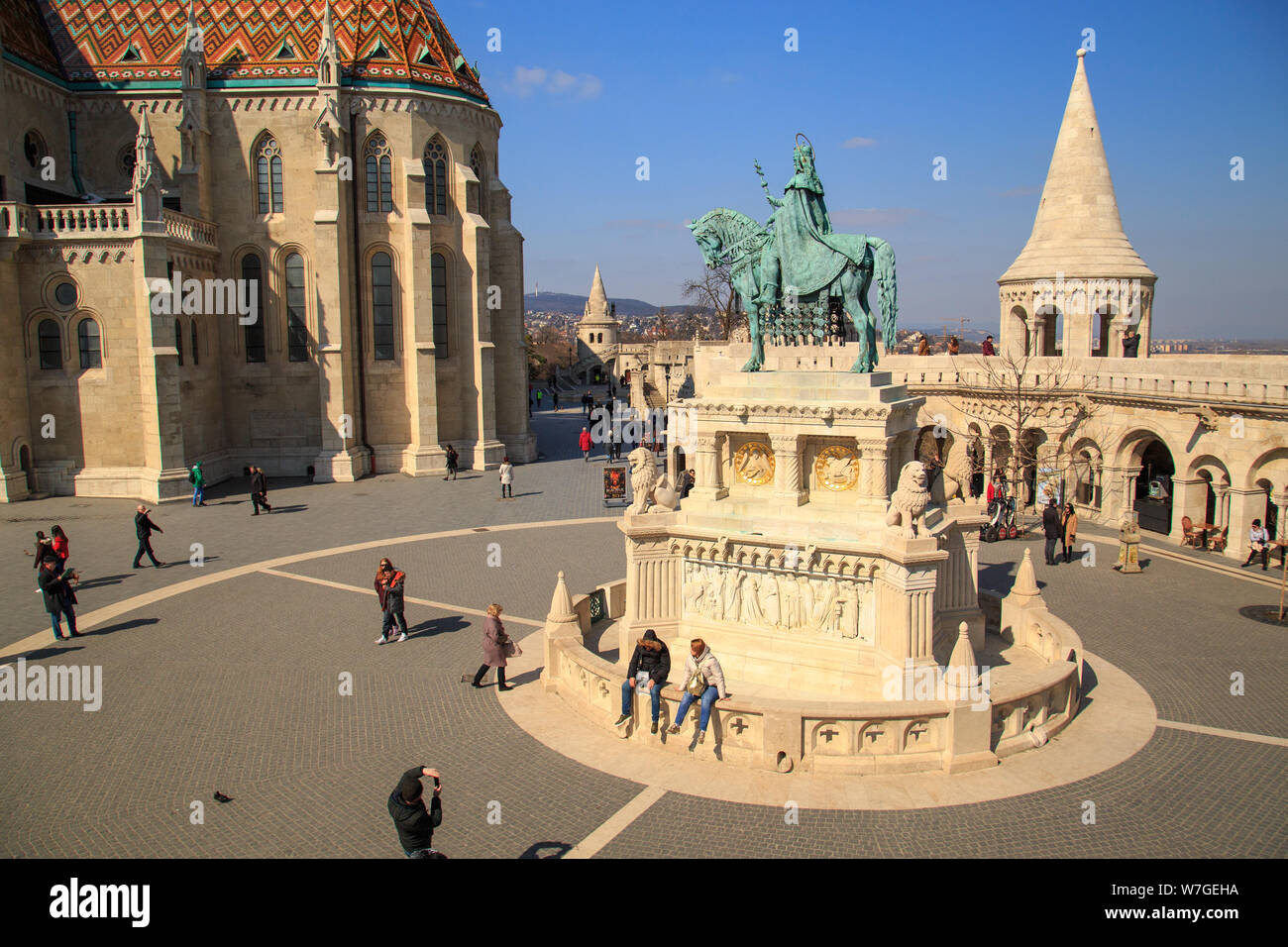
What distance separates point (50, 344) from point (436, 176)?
46.2 feet

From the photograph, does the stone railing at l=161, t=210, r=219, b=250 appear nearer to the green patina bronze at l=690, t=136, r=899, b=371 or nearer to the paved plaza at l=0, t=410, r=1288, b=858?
the paved plaza at l=0, t=410, r=1288, b=858

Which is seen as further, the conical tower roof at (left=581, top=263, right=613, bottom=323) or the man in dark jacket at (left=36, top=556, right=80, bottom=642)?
the conical tower roof at (left=581, top=263, right=613, bottom=323)

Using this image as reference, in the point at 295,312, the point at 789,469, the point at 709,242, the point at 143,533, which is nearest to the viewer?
the point at 789,469

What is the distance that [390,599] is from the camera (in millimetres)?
14555

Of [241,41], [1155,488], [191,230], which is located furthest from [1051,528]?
[241,41]

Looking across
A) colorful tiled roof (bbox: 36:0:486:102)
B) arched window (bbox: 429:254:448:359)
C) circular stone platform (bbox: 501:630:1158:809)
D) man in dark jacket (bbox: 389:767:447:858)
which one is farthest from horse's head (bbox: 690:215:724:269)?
colorful tiled roof (bbox: 36:0:486:102)

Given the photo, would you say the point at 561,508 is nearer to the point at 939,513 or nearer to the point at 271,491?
the point at 271,491

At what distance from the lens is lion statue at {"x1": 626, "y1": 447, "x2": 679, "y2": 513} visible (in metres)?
12.9

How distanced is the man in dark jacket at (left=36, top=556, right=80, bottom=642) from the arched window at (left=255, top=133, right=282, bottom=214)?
21442 mm

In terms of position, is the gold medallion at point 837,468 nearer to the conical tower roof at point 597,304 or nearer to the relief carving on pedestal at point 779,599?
the relief carving on pedestal at point 779,599

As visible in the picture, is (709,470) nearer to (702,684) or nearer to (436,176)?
(702,684)

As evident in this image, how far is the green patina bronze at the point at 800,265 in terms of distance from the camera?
1254 cm

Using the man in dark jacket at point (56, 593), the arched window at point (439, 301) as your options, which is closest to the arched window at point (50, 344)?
the arched window at point (439, 301)

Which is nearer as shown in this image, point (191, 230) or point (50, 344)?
point (50, 344)
